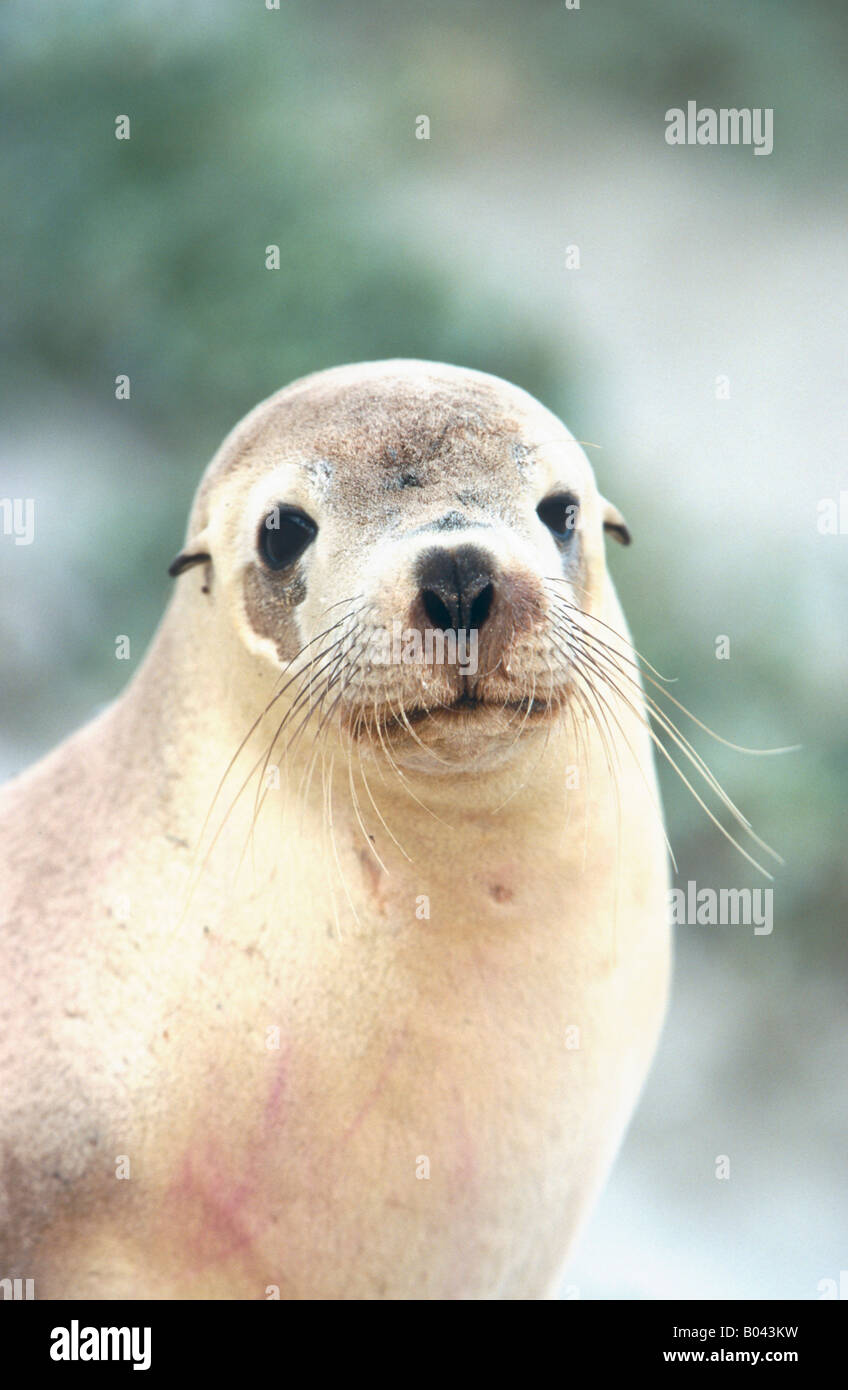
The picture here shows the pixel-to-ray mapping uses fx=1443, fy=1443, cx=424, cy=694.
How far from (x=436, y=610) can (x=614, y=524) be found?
41cm

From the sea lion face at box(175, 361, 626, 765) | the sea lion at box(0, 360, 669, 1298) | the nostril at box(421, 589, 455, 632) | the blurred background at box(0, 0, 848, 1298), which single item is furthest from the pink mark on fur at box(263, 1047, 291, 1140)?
the blurred background at box(0, 0, 848, 1298)

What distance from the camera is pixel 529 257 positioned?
6387 mm

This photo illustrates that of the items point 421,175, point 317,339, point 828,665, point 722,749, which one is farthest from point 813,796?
point 421,175

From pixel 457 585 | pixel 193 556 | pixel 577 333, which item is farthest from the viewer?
pixel 577 333

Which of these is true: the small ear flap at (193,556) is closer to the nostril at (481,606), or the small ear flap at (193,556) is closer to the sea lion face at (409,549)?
the sea lion face at (409,549)

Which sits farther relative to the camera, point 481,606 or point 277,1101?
point 277,1101

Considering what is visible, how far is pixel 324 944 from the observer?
51.7 inches

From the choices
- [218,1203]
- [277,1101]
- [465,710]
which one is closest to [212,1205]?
[218,1203]

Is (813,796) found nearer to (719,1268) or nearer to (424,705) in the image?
(719,1268)

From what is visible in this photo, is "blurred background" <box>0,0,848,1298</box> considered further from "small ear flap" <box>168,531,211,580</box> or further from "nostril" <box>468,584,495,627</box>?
"nostril" <box>468,584,495,627</box>

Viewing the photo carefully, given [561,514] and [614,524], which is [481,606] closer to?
[561,514]

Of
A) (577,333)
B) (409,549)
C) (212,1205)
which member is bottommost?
(212,1205)

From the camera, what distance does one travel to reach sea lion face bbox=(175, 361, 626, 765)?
1.12m

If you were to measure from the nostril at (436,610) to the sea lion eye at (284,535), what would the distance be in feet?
0.65
